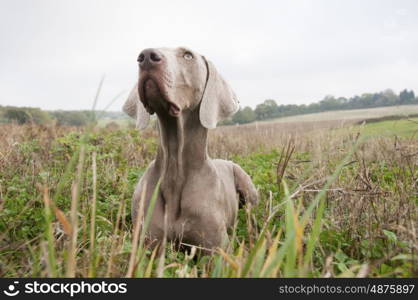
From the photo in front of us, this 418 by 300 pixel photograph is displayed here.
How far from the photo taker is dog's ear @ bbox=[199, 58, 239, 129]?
2643 mm

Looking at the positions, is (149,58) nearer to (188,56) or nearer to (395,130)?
(188,56)

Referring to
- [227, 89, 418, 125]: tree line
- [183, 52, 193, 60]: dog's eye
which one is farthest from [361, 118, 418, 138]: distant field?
[227, 89, 418, 125]: tree line

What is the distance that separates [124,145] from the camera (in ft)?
19.0

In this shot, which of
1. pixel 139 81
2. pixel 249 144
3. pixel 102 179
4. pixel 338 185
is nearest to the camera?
pixel 139 81

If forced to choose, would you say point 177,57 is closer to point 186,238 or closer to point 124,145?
point 186,238

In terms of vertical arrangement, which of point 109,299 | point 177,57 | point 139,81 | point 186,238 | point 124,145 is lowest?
point 186,238

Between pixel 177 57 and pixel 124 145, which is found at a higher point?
pixel 177 57

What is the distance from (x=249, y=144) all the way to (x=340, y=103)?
49.7 metres

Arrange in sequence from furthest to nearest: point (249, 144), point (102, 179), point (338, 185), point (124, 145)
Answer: point (249, 144) < point (124, 145) < point (102, 179) < point (338, 185)

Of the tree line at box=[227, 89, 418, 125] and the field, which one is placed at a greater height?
the tree line at box=[227, 89, 418, 125]

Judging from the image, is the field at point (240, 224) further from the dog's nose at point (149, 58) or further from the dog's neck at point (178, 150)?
the dog's nose at point (149, 58)

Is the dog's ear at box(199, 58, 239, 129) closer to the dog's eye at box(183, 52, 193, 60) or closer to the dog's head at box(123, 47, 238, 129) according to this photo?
the dog's head at box(123, 47, 238, 129)

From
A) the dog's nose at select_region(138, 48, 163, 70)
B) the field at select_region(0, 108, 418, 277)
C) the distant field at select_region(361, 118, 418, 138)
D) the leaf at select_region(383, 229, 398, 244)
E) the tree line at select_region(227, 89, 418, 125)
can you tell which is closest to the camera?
the field at select_region(0, 108, 418, 277)

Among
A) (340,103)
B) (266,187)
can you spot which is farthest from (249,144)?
(340,103)
